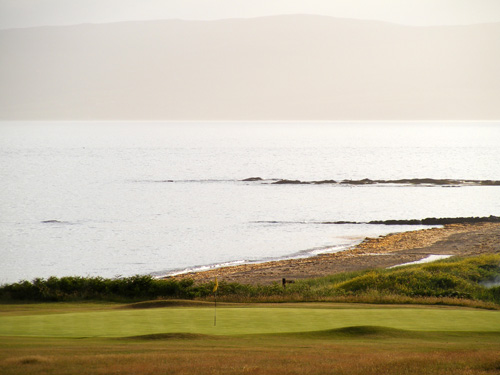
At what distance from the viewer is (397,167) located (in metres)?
157

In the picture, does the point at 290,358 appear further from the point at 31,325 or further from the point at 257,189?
the point at 257,189

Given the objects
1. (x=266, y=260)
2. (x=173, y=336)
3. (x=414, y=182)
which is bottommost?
(x=173, y=336)

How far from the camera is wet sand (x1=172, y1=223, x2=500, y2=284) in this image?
3753 centimetres

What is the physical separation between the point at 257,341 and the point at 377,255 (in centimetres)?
2971

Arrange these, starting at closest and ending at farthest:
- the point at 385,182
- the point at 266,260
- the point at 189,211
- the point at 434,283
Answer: the point at 434,283 → the point at 266,260 → the point at 189,211 → the point at 385,182

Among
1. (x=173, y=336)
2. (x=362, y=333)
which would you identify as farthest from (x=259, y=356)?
(x=362, y=333)

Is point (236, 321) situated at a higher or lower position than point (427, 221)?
lower

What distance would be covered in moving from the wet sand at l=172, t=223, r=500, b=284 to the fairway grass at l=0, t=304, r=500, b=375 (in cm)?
1523

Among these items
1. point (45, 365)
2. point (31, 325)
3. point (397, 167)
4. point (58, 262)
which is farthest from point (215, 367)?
point (397, 167)

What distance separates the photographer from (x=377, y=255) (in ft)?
145

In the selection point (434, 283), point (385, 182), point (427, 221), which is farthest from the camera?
point (385, 182)

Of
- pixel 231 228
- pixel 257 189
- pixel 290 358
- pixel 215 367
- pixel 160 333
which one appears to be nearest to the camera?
pixel 215 367

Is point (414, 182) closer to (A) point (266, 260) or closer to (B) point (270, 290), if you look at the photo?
(A) point (266, 260)

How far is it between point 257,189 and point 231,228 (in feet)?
125
